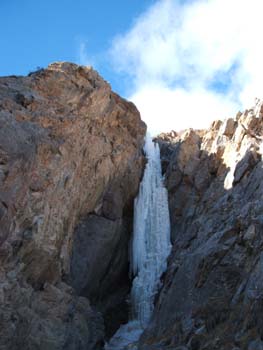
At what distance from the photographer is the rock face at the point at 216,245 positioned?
13.3 metres

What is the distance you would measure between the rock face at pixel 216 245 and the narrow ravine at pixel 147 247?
664 millimetres

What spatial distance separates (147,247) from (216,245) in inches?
289

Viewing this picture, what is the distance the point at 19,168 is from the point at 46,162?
1.75 meters

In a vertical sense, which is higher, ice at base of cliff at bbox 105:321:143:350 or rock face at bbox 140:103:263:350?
rock face at bbox 140:103:263:350

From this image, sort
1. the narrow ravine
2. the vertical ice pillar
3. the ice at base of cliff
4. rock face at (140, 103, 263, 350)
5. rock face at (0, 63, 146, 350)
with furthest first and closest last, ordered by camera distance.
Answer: the vertical ice pillar < the narrow ravine < the ice at base of cliff < rock face at (0, 63, 146, 350) < rock face at (140, 103, 263, 350)

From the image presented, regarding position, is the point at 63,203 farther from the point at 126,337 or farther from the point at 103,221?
the point at 126,337

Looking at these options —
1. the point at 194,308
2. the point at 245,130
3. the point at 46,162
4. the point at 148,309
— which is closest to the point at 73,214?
the point at 46,162

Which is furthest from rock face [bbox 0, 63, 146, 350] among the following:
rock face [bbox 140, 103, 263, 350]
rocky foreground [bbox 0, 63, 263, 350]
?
rock face [bbox 140, 103, 263, 350]

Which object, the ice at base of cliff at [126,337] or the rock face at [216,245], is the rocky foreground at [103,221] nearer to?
the rock face at [216,245]

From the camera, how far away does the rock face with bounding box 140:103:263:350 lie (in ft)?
43.6

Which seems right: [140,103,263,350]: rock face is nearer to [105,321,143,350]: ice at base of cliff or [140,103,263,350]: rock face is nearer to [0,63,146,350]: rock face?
[105,321,143,350]: ice at base of cliff

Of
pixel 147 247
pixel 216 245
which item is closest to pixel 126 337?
pixel 147 247

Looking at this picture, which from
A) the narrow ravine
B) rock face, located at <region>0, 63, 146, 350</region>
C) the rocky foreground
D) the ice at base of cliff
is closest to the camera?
the rocky foreground

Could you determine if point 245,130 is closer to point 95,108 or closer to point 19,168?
point 95,108
